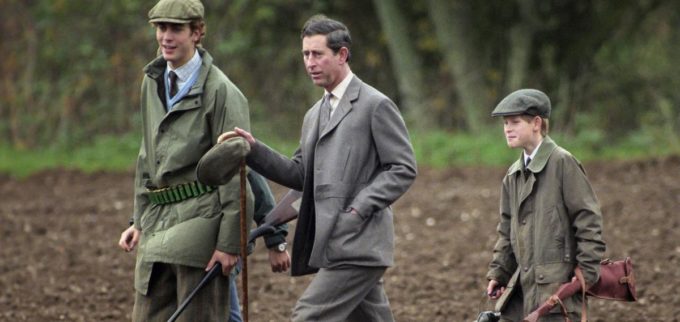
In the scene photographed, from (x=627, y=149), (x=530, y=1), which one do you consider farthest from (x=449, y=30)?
(x=627, y=149)

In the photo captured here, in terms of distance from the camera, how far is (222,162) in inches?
201

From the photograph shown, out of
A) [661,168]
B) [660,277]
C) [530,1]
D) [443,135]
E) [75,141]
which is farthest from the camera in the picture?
[75,141]

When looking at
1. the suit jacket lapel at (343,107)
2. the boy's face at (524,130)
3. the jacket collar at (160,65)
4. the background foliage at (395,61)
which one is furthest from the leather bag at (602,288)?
the background foliage at (395,61)

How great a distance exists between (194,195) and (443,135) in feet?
42.6

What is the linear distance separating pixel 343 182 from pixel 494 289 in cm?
89

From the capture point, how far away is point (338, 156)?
535 centimetres

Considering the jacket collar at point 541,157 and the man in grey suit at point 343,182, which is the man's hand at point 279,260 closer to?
the man in grey suit at point 343,182

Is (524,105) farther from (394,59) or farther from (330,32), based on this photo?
(394,59)

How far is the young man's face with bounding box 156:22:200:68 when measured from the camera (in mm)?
5477

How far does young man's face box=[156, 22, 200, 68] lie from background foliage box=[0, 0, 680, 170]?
12.8 metres

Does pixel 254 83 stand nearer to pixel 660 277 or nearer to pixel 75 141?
pixel 75 141

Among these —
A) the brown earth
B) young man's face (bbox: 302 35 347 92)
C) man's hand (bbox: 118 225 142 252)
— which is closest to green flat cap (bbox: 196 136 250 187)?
young man's face (bbox: 302 35 347 92)

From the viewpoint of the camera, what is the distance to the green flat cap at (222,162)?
509cm

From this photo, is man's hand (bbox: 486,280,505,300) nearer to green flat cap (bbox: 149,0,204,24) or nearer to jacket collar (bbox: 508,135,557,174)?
jacket collar (bbox: 508,135,557,174)
